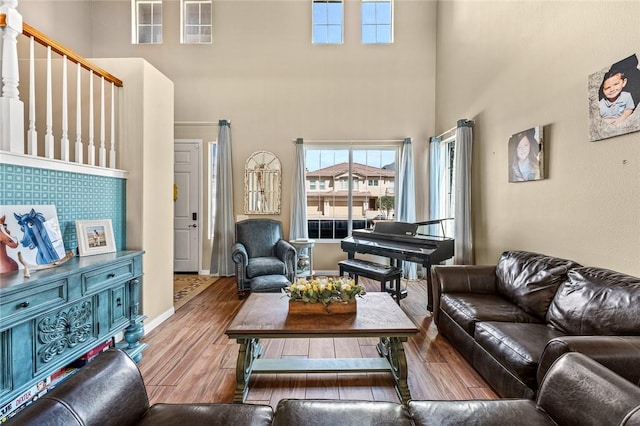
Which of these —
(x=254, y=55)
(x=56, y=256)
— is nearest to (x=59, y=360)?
(x=56, y=256)

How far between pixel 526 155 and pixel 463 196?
989mm

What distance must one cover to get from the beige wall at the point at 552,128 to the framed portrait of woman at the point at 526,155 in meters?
0.07

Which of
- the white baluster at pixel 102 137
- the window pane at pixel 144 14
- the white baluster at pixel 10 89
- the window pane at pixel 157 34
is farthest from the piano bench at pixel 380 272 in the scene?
the window pane at pixel 144 14

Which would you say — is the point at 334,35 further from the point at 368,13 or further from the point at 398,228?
the point at 398,228

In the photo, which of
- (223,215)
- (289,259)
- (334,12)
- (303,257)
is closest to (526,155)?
(289,259)

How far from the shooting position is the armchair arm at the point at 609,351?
142 centimetres

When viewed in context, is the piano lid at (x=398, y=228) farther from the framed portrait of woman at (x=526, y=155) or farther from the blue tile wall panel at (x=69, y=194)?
the blue tile wall panel at (x=69, y=194)

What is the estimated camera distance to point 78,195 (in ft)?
8.09

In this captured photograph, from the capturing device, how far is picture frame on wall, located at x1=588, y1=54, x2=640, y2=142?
6.68ft

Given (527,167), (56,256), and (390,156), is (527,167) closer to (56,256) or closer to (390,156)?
(390,156)

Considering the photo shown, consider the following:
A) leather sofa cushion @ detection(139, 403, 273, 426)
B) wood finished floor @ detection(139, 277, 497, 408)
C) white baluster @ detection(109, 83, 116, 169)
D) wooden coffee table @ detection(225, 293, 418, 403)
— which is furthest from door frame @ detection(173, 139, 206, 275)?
leather sofa cushion @ detection(139, 403, 273, 426)

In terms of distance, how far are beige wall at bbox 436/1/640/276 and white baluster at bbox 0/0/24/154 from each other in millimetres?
3964

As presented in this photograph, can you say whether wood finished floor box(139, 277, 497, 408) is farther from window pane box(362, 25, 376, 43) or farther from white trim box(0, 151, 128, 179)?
window pane box(362, 25, 376, 43)

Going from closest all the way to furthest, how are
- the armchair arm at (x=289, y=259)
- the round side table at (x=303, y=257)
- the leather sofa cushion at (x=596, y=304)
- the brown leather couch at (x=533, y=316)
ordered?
the brown leather couch at (x=533, y=316) < the leather sofa cushion at (x=596, y=304) < the armchair arm at (x=289, y=259) < the round side table at (x=303, y=257)
